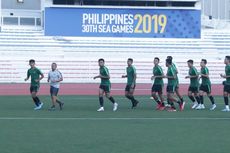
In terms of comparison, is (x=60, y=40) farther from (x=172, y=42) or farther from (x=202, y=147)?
(x=202, y=147)

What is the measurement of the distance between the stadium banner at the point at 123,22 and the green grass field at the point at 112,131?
28127mm

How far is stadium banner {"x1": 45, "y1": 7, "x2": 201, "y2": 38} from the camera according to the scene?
48938mm

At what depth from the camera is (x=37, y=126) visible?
601 inches

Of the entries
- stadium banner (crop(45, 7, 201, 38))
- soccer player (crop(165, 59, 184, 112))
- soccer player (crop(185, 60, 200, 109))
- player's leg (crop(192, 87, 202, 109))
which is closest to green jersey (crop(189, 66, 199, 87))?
soccer player (crop(185, 60, 200, 109))

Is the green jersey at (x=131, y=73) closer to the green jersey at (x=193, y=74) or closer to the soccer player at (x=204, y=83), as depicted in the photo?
the green jersey at (x=193, y=74)

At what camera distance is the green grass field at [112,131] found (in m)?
11.7

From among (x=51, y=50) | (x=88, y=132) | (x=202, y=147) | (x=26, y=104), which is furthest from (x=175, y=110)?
(x=51, y=50)

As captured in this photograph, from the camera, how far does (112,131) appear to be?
46.8ft

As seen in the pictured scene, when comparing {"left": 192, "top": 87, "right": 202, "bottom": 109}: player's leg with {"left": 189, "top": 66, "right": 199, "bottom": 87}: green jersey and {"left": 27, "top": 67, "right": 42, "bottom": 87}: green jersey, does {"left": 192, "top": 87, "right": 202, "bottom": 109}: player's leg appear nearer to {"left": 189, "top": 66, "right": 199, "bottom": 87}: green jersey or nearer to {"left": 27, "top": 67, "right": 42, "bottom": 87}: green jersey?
{"left": 189, "top": 66, "right": 199, "bottom": 87}: green jersey

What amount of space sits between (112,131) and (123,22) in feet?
119

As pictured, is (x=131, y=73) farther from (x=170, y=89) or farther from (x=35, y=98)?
(x=35, y=98)

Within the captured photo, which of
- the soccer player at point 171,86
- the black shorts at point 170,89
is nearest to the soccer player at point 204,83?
the soccer player at point 171,86

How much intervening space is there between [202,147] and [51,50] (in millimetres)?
34727

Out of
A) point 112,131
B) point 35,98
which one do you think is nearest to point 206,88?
point 35,98
